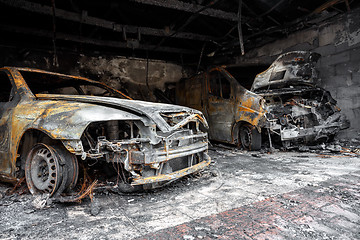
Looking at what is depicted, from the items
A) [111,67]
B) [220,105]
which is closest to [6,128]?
[220,105]

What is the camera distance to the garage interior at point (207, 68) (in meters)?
1.95

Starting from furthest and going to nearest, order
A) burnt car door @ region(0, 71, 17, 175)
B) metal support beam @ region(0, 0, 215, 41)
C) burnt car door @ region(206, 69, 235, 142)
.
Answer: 1. burnt car door @ region(206, 69, 235, 142)
2. metal support beam @ region(0, 0, 215, 41)
3. burnt car door @ region(0, 71, 17, 175)

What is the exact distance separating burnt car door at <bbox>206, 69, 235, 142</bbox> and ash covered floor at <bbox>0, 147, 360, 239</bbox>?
7.64 ft

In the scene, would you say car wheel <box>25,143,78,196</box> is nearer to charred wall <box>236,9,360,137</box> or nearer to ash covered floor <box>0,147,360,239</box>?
ash covered floor <box>0,147,360,239</box>

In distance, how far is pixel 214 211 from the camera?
219 cm

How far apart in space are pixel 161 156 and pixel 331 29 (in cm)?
621

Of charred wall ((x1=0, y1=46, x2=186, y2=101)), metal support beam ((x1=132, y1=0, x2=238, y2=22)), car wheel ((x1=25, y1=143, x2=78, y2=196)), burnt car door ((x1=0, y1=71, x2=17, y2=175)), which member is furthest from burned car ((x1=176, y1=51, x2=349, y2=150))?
burnt car door ((x1=0, y1=71, x2=17, y2=175))

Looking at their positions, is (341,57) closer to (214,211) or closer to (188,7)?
(188,7)

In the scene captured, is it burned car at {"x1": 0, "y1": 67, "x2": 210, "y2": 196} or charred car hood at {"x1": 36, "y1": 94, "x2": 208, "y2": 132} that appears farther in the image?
charred car hood at {"x1": 36, "y1": 94, "x2": 208, "y2": 132}

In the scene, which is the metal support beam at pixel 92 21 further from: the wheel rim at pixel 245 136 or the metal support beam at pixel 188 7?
the wheel rim at pixel 245 136

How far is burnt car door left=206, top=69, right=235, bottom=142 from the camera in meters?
5.58

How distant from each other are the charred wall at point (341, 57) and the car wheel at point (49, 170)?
6.49 metres

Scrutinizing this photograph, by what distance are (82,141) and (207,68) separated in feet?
14.5

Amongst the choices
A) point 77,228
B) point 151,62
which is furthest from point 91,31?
point 77,228
